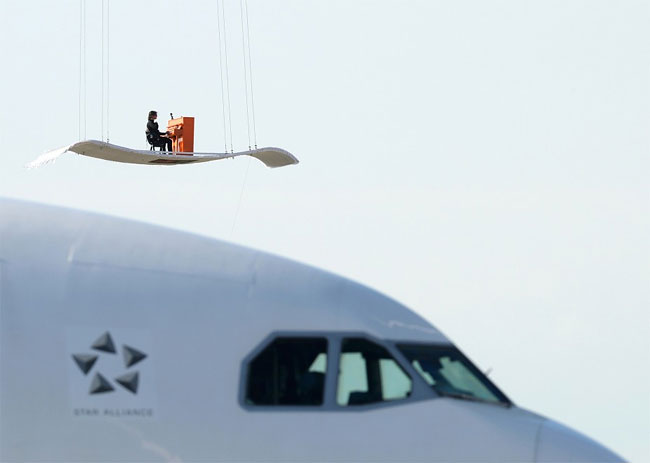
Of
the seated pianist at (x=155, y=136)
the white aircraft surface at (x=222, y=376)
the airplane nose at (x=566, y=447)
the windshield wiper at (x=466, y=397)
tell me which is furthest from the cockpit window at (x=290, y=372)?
the seated pianist at (x=155, y=136)

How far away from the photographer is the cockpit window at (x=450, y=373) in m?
18.6

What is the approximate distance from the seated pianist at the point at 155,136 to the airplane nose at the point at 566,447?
35.6 meters

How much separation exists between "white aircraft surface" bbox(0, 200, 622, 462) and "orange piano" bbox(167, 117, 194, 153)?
3438 centimetres

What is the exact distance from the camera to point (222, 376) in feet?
59.9

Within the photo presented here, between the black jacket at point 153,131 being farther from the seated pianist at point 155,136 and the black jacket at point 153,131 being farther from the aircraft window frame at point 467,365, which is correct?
the aircraft window frame at point 467,365

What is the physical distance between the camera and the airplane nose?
18.1 meters

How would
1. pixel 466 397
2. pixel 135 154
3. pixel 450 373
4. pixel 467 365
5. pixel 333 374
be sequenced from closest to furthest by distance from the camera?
pixel 333 374 < pixel 466 397 < pixel 450 373 < pixel 467 365 < pixel 135 154

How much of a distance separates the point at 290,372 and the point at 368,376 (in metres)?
0.87

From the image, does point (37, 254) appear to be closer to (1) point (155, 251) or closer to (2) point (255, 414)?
(1) point (155, 251)

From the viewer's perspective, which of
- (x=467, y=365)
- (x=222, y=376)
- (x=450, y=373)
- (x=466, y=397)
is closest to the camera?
(x=222, y=376)

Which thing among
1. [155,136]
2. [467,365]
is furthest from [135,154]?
[467,365]

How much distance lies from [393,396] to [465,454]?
102 cm

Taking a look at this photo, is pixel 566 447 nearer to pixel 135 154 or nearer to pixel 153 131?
pixel 135 154

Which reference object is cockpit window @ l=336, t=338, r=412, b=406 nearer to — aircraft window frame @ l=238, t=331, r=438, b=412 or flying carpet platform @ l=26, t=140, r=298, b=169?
aircraft window frame @ l=238, t=331, r=438, b=412
